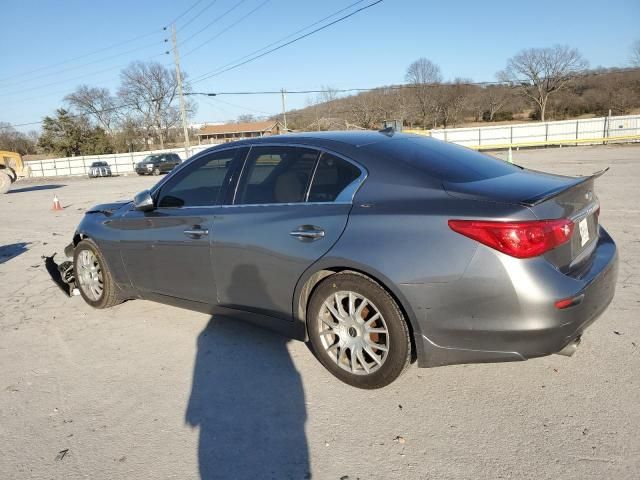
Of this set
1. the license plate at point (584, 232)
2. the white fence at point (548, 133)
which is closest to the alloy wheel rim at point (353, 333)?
the license plate at point (584, 232)

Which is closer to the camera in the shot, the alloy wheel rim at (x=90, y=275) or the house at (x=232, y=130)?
the alloy wheel rim at (x=90, y=275)

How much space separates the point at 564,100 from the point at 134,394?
230 feet

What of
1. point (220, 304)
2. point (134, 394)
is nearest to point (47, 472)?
point (134, 394)

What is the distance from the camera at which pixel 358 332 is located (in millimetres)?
3002

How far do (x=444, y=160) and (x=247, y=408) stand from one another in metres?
2.08

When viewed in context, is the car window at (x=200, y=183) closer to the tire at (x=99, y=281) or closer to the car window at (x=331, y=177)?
the car window at (x=331, y=177)

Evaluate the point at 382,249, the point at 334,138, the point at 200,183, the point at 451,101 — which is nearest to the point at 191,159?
the point at 200,183

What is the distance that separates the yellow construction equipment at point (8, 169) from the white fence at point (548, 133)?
26.7 meters

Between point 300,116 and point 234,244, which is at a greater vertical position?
point 300,116

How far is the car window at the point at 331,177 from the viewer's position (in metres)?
3.12

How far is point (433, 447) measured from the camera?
2.48 metres

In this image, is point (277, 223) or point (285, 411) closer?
point (285, 411)

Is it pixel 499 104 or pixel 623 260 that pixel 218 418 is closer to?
pixel 623 260

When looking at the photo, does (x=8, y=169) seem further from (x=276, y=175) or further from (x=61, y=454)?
(x=61, y=454)
